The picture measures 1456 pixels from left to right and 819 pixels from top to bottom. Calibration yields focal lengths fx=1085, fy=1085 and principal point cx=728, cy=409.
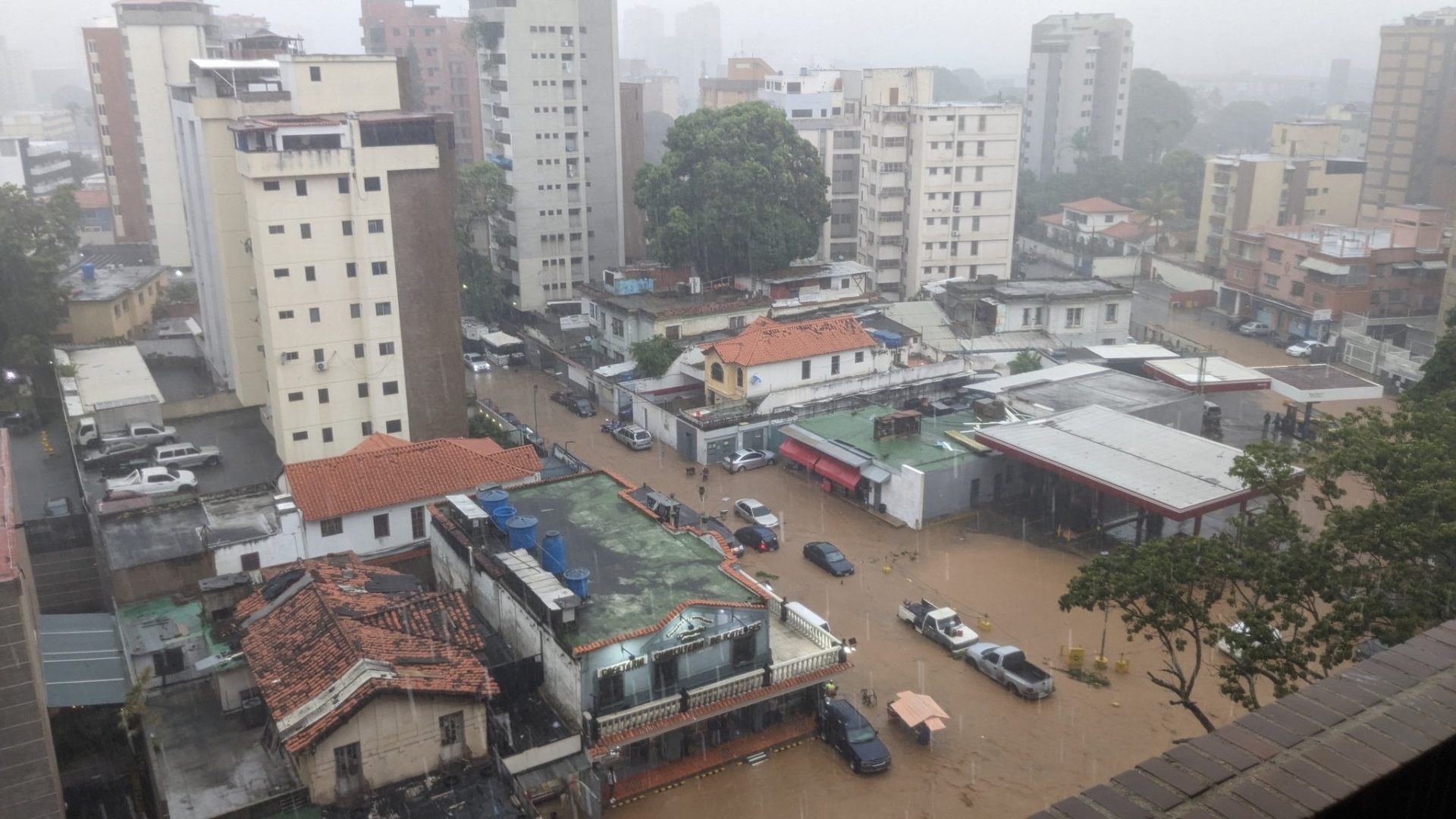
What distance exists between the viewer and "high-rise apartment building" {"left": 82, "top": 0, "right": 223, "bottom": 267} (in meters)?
50.9

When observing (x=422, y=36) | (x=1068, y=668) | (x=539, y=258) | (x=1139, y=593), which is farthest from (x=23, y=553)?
(x=422, y=36)

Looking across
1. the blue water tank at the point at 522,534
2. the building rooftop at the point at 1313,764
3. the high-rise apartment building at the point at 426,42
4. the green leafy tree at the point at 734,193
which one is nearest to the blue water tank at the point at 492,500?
the blue water tank at the point at 522,534

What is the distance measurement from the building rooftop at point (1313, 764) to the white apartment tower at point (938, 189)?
44.7 meters

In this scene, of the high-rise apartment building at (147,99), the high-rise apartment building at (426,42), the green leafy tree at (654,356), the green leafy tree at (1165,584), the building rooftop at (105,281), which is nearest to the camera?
the green leafy tree at (1165,584)

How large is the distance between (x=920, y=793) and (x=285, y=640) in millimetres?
9447

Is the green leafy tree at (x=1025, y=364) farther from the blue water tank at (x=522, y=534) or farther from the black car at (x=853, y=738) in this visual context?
the blue water tank at (x=522, y=534)

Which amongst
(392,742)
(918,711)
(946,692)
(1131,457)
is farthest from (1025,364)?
(392,742)

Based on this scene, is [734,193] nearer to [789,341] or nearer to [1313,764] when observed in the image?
[789,341]

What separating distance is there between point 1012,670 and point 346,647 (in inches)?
442

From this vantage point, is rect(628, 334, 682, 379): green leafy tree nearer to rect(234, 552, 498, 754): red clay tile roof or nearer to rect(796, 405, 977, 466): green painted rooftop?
rect(796, 405, 977, 466): green painted rooftop

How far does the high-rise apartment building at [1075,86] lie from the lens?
7931cm

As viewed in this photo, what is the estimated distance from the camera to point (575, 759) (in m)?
15.1

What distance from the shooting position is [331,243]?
26.2 m

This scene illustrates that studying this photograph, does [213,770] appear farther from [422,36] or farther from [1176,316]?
[422,36]
